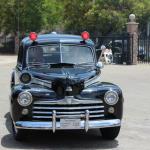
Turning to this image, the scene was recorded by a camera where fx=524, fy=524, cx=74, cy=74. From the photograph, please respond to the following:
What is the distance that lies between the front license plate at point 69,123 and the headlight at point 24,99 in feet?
2.04

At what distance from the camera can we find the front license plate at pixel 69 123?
8430 mm

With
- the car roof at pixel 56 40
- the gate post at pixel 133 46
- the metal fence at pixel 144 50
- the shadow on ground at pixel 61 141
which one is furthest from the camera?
the metal fence at pixel 144 50

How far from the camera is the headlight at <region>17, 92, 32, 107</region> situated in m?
8.52

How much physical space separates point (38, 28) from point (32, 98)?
44269 mm

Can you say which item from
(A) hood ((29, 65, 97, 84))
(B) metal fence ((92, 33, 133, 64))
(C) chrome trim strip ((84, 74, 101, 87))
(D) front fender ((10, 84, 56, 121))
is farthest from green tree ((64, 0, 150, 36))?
(D) front fender ((10, 84, 56, 121))

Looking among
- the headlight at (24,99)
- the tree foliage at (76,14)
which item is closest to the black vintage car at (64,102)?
the headlight at (24,99)

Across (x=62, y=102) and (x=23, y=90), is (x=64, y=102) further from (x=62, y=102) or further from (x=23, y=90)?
(x=23, y=90)

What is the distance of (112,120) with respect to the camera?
8.70 meters

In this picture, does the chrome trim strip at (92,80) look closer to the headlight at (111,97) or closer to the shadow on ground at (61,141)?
the headlight at (111,97)

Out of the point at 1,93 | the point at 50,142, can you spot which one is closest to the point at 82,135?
the point at 50,142

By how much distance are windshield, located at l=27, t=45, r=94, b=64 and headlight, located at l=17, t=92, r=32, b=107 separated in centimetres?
152

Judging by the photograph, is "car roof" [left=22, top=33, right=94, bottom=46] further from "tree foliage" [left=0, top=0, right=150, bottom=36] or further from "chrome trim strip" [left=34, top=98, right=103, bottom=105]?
"tree foliage" [left=0, top=0, right=150, bottom=36]

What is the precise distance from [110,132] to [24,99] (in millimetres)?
1749

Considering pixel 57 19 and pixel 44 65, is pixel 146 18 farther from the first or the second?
pixel 44 65
